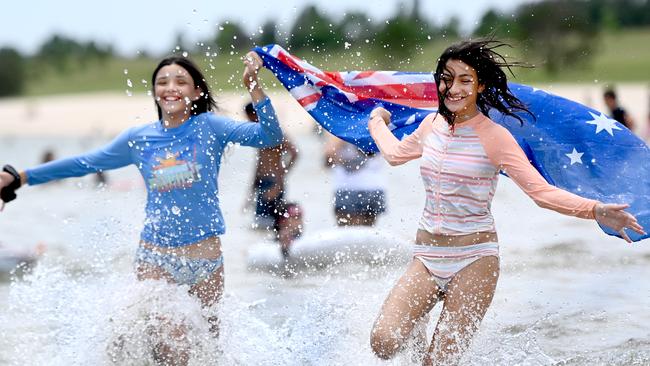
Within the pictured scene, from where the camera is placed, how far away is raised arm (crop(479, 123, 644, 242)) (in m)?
5.30

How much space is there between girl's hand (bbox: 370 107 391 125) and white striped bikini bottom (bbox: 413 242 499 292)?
1.06 meters

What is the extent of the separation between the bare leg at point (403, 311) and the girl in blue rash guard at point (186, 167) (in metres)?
1.19

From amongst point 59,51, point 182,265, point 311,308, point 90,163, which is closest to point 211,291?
point 182,265

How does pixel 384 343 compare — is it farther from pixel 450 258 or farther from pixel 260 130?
pixel 260 130

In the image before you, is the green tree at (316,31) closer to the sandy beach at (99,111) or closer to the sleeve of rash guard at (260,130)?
the sleeve of rash guard at (260,130)

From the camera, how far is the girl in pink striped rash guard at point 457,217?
18.3 ft

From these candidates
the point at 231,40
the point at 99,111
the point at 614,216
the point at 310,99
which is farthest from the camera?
the point at 99,111

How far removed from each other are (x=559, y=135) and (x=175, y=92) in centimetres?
229

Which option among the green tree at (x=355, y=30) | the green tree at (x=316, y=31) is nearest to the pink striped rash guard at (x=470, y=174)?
the green tree at (x=316, y=31)

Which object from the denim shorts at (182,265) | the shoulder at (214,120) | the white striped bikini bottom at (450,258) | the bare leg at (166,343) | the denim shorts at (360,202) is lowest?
the denim shorts at (360,202)

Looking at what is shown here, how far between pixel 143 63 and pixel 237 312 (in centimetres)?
8947

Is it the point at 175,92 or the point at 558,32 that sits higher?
the point at 175,92

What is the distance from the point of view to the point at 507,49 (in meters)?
6.26

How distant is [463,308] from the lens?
5.59 m
